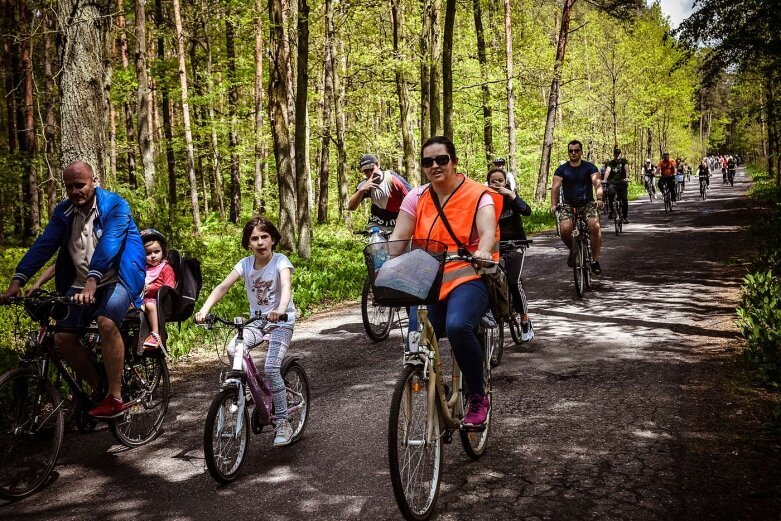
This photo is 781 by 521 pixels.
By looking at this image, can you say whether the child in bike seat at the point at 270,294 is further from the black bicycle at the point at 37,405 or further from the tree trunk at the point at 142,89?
the tree trunk at the point at 142,89

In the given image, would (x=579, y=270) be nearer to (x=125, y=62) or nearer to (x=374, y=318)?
(x=374, y=318)

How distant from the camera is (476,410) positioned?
13.7 feet

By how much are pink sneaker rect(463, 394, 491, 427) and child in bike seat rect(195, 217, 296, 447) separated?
1548 millimetres

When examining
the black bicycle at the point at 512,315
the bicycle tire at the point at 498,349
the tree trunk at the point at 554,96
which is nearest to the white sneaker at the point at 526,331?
the black bicycle at the point at 512,315

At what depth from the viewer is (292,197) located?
1655 centimetres

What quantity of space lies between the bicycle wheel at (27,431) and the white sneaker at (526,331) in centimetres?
515

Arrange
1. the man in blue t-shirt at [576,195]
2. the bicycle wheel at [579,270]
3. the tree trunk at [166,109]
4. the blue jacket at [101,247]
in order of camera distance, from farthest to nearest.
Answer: the tree trunk at [166,109]
the man in blue t-shirt at [576,195]
the bicycle wheel at [579,270]
the blue jacket at [101,247]

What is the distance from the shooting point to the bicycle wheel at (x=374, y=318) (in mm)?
8430

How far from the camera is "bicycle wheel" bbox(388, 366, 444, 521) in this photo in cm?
337

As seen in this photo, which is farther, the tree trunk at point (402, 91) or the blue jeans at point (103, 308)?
the tree trunk at point (402, 91)

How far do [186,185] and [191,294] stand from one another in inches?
1356

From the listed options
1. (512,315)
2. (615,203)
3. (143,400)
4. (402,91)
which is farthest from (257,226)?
(402,91)

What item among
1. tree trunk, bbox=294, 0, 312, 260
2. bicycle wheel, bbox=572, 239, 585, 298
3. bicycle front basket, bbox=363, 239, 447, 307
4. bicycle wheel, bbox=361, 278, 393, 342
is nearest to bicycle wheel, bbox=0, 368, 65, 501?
bicycle front basket, bbox=363, 239, 447, 307

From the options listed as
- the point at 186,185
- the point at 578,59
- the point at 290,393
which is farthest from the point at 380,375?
the point at 578,59
